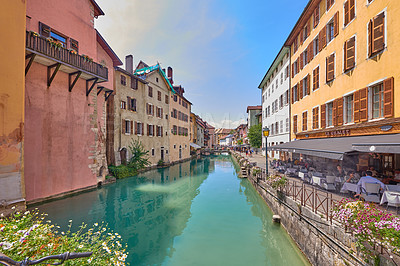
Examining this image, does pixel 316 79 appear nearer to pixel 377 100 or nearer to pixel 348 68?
pixel 348 68

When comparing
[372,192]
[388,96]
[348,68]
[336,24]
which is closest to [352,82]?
[348,68]

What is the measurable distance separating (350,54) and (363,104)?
304cm

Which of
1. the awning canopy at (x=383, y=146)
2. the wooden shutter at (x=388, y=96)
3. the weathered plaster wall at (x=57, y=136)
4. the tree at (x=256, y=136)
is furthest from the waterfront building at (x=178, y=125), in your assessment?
the wooden shutter at (x=388, y=96)

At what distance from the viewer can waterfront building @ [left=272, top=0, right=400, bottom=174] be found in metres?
7.99

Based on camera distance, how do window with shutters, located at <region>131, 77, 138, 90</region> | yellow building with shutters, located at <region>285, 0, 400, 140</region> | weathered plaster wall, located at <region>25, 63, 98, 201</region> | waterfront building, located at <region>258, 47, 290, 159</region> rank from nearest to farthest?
1. yellow building with shutters, located at <region>285, 0, 400, 140</region>
2. weathered plaster wall, located at <region>25, 63, 98, 201</region>
3. waterfront building, located at <region>258, 47, 290, 159</region>
4. window with shutters, located at <region>131, 77, 138, 90</region>

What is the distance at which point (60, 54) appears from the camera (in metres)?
11.6

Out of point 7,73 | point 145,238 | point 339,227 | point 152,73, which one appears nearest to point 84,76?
point 7,73

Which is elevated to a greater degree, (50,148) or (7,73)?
(7,73)

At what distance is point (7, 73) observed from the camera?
7941mm

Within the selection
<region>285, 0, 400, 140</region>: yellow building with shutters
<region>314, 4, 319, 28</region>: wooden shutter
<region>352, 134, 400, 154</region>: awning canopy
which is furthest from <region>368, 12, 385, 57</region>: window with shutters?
<region>314, 4, 319, 28</region>: wooden shutter

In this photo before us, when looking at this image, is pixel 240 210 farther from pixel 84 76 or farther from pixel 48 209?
pixel 84 76

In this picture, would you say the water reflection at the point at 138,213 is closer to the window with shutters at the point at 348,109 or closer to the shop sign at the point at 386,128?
the shop sign at the point at 386,128

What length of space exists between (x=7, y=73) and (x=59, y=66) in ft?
13.5

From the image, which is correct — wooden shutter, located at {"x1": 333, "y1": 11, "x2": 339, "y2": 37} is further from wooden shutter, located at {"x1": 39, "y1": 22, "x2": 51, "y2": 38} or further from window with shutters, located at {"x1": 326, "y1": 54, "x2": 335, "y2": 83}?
wooden shutter, located at {"x1": 39, "y1": 22, "x2": 51, "y2": 38}
